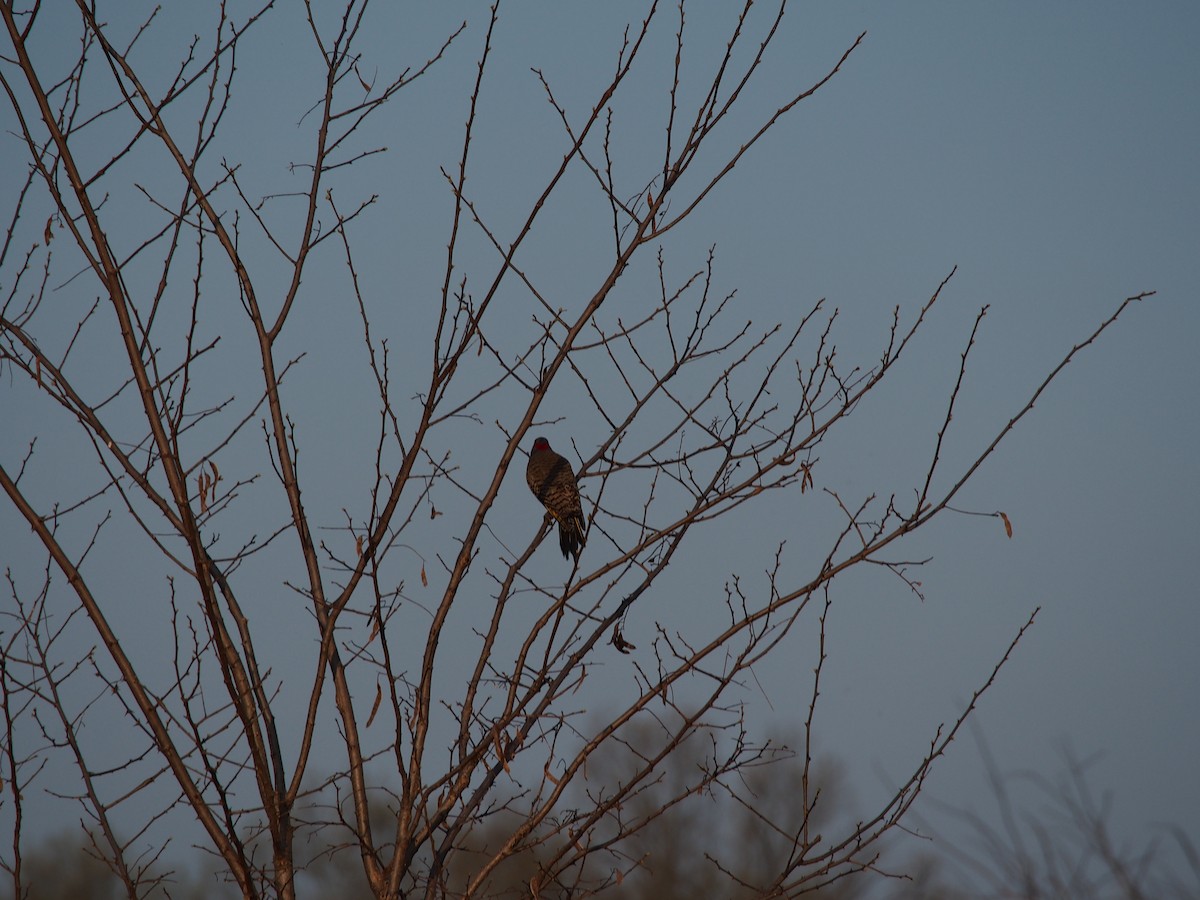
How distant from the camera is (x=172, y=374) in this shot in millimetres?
2873

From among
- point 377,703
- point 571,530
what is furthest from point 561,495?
point 377,703

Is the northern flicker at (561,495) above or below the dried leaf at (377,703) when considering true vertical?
above

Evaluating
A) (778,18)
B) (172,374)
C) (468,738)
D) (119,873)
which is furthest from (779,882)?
(778,18)

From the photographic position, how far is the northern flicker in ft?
22.3

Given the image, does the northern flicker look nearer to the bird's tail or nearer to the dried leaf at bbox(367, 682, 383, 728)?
the bird's tail

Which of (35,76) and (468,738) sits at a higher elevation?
(35,76)

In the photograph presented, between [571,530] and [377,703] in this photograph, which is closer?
[377,703]

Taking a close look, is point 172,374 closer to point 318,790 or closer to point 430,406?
point 430,406

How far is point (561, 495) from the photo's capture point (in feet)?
22.4

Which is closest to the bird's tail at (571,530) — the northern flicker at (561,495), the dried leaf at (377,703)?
the northern flicker at (561,495)

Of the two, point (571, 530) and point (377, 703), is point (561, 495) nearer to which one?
point (571, 530)

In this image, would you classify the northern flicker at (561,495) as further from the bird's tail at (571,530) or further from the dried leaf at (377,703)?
the dried leaf at (377,703)

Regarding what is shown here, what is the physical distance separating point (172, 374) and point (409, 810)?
1.25 metres

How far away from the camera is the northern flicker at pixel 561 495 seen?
22.3ft
